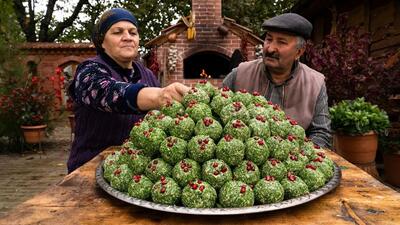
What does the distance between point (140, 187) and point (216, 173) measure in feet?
0.97

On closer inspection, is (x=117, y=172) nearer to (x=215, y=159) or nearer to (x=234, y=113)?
(x=215, y=159)

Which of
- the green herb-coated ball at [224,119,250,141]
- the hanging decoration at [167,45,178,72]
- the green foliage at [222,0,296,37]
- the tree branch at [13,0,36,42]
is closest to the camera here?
the green herb-coated ball at [224,119,250,141]

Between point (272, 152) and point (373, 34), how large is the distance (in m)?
6.18

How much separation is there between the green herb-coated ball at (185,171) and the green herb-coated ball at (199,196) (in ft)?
0.14

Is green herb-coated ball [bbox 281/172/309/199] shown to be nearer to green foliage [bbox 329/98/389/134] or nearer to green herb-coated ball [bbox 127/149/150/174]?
green herb-coated ball [bbox 127/149/150/174]

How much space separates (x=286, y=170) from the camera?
5.01ft

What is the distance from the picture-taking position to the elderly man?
113 inches

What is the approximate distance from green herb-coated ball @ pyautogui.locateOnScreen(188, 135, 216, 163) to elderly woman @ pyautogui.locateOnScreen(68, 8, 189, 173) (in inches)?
21.5

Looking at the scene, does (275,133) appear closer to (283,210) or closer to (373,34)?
(283,210)

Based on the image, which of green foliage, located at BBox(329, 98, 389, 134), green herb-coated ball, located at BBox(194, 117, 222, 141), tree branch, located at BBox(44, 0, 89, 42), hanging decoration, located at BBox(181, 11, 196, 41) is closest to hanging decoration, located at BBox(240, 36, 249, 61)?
hanging decoration, located at BBox(181, 11, 196, 41)

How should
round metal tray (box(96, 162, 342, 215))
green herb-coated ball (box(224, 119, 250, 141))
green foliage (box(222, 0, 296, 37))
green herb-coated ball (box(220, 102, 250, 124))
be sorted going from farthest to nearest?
green foliage (box(222, 0, 296, 37))
green herb-coated ball (box(220, 102, 250, 124))
green herb-coated ball (box(224, 119, 250, 141))
round metal tray (box(96, 162, 342, 215))

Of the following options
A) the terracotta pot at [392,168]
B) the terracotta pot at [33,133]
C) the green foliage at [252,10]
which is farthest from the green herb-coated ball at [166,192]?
the green foliage at [252,10]

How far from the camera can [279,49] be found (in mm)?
2887

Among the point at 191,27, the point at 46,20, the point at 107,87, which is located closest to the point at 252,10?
the point at 191,27
